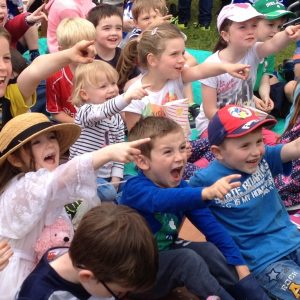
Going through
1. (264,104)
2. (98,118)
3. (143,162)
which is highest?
(143,162)

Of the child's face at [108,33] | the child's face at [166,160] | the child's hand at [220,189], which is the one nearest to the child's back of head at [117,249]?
the child's hand at [220,189]

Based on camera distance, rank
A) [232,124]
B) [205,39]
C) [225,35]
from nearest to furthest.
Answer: [232,124] < [225,35] < [205,39]

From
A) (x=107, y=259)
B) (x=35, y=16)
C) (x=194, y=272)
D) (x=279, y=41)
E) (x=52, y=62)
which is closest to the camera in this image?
(x=107, y=259)

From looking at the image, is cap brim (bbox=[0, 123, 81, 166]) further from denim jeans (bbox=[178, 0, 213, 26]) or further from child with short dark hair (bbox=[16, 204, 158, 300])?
denim jeans (bbox=[178, 0, 213, 26])

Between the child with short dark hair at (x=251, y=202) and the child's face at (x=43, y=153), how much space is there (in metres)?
0.65

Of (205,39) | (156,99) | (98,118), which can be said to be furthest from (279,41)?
(205,39)

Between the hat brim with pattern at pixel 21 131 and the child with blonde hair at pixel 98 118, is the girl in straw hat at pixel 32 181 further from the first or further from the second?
the child with blonde hair at pixel 98 118

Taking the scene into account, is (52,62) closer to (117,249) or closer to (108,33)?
(117,249)

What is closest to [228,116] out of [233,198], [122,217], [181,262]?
[233,198]

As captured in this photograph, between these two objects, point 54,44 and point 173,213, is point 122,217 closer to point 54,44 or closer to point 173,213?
point 173,213

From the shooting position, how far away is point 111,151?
2.25 m

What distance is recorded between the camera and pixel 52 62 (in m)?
2.88

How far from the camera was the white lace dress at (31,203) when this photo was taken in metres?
2.33

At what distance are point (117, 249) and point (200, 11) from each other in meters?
6.73
